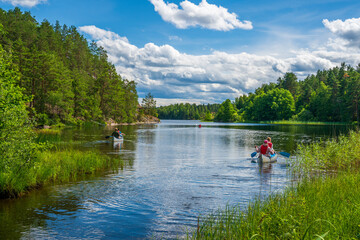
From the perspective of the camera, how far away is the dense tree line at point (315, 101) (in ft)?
314

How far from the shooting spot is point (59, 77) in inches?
2434

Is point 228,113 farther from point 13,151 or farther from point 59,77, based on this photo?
point 13,151

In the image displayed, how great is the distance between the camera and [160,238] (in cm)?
821

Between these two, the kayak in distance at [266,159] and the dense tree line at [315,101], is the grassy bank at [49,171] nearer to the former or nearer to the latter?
the kayak in distance at [266,159]

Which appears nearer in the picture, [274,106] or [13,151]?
[13,151]

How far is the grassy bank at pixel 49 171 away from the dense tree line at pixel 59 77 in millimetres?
5420

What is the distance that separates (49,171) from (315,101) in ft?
382

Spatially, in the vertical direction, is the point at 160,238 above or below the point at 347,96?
below

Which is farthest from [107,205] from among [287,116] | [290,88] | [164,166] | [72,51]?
[290,88]

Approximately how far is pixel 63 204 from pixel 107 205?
5.57ft

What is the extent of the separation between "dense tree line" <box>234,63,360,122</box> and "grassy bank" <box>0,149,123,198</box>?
90.8 m

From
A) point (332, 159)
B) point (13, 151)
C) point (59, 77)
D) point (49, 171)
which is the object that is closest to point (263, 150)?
point (332, 159)

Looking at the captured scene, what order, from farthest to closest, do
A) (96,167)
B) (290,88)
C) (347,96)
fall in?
1. (290,88)
2. (347,96)
3. (96,167)

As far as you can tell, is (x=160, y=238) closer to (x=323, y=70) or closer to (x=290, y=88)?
(x=290, y=88)
